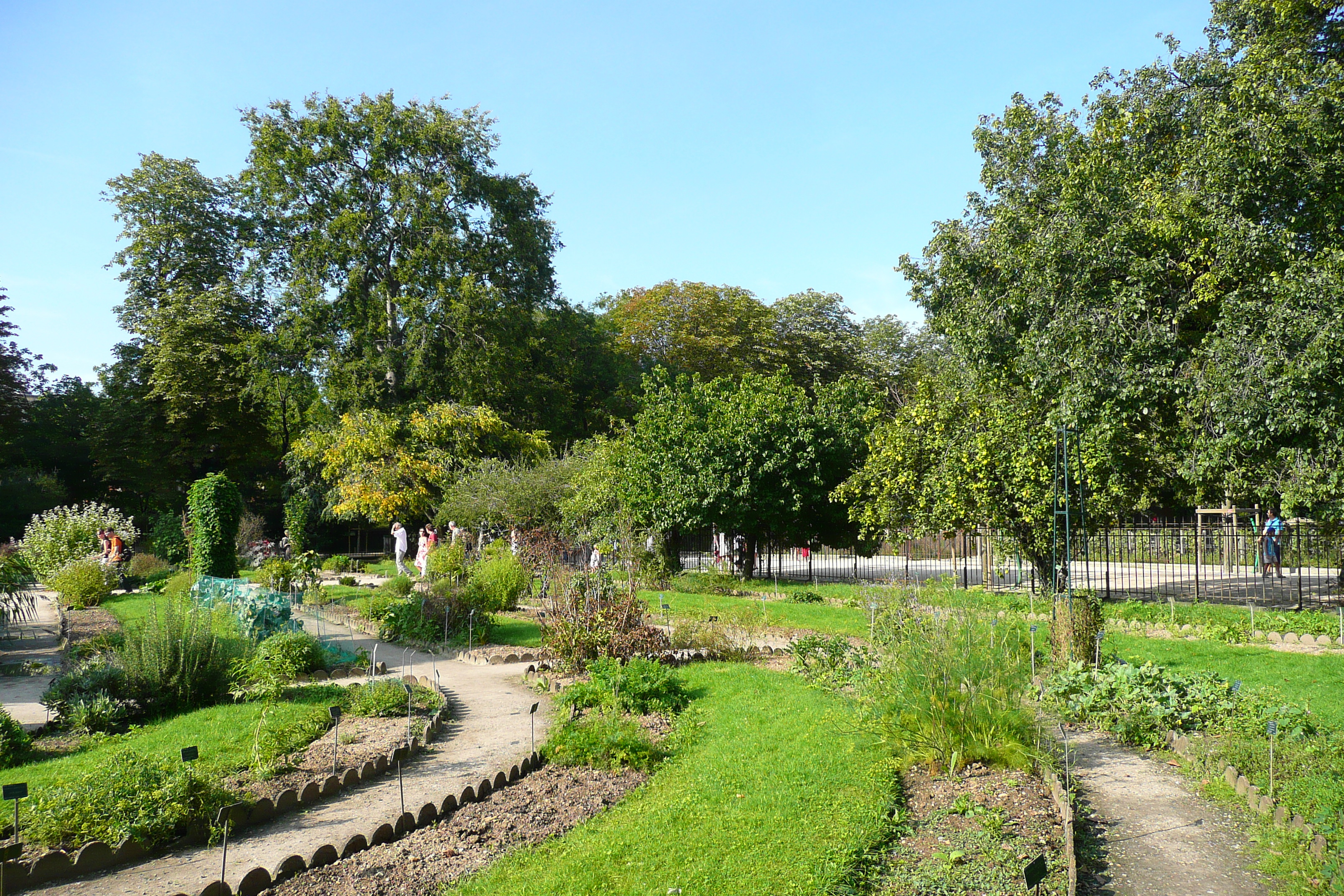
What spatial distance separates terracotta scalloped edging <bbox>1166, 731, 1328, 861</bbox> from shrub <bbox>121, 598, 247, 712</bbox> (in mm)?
8503

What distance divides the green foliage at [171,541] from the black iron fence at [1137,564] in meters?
14.7

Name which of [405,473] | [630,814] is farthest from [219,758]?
[405,473]

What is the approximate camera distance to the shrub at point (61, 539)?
61.3 feet

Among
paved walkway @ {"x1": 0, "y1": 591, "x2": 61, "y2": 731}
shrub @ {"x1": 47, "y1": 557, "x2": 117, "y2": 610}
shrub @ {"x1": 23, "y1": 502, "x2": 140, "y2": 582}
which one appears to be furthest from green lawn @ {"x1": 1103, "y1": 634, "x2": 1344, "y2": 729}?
shrub @ {"x1": 23, "y1": 502, "x2": 140, "y2": 582}

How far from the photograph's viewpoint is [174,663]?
773cm

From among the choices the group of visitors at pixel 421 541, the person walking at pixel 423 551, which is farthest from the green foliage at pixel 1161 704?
the group of visitors at pixel 421 541

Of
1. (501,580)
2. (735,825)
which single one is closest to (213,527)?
(501,580)

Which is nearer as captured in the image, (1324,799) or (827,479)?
(1324,799)

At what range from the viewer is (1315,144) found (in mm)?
11867

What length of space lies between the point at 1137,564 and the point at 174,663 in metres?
22.2

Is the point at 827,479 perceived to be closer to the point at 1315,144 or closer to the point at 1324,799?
the point at 1315,144

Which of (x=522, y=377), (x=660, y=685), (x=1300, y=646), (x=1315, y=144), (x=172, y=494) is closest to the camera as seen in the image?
(x=660, y=685)

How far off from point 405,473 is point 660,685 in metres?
20.8

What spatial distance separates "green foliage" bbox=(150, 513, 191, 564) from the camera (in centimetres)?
2384
